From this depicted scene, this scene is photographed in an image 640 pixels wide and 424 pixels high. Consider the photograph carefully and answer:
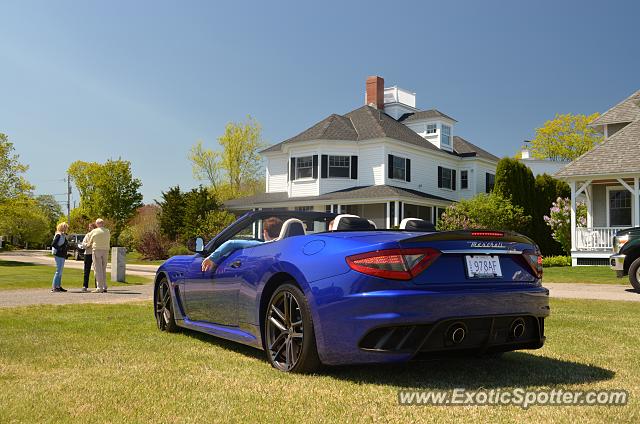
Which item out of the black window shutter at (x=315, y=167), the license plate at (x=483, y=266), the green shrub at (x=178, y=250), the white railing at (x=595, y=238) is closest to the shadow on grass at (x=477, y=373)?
the license plate at (x=483, y=266)

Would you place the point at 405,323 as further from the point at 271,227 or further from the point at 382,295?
the point at 271,227

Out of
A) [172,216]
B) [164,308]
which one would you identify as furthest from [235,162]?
[164,308]

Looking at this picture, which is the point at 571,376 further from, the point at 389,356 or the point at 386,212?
the point at 386,212

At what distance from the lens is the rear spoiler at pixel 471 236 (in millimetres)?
4473

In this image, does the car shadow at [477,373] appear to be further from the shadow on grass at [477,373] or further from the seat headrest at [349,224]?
the seat headrest at [349,224]

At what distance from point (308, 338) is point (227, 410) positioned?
1017mm

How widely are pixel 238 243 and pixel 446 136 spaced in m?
36.3

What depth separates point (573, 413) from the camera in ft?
12.1

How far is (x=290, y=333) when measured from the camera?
15.9 ft

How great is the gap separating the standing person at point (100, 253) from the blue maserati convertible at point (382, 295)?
995 centimetres

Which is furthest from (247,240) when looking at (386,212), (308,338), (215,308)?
(386,212)

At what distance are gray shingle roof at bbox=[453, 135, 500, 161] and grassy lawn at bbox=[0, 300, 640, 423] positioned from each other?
34892 mm

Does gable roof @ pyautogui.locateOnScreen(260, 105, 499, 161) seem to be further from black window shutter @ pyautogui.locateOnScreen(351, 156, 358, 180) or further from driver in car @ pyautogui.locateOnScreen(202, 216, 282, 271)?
driver in car @ pyautogui.locateOnScreen(202, 216, 282, 271)

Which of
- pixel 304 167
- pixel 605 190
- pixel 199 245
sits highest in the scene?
pixel 304 167
